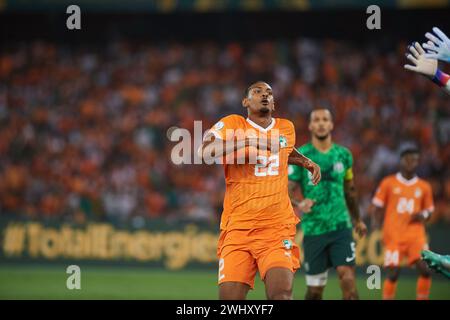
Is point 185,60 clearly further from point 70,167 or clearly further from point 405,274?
point 405,274

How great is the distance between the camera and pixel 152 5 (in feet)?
75.4

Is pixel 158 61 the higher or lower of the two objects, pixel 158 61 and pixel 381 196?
the higher

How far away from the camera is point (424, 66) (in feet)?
24.6

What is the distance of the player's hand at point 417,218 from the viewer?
1358 cm

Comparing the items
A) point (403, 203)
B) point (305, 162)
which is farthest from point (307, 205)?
point (403, 203)

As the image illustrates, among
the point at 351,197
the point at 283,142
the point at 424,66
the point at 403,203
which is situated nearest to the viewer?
the point at 424,66

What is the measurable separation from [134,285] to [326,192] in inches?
240

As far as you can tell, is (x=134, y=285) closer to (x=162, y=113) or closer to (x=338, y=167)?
(x=338, y=167)

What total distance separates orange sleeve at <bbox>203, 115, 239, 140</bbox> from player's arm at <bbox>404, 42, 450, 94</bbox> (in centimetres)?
178

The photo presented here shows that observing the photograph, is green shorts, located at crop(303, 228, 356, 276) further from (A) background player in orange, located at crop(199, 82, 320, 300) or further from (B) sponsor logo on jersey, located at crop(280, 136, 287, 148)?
(B) sponsor logo on jersey, located at crop(280, 136, 287, 148)

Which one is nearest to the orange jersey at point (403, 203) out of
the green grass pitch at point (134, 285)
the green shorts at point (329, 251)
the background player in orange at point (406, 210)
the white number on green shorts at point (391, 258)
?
the background player in orange at point (406, 210)

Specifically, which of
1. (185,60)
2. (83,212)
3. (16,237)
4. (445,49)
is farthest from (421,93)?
(445,49)

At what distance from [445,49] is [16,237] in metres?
13.9

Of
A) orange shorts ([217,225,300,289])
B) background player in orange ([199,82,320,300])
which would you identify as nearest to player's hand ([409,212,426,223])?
background player in orange ([199,82,320,300])
